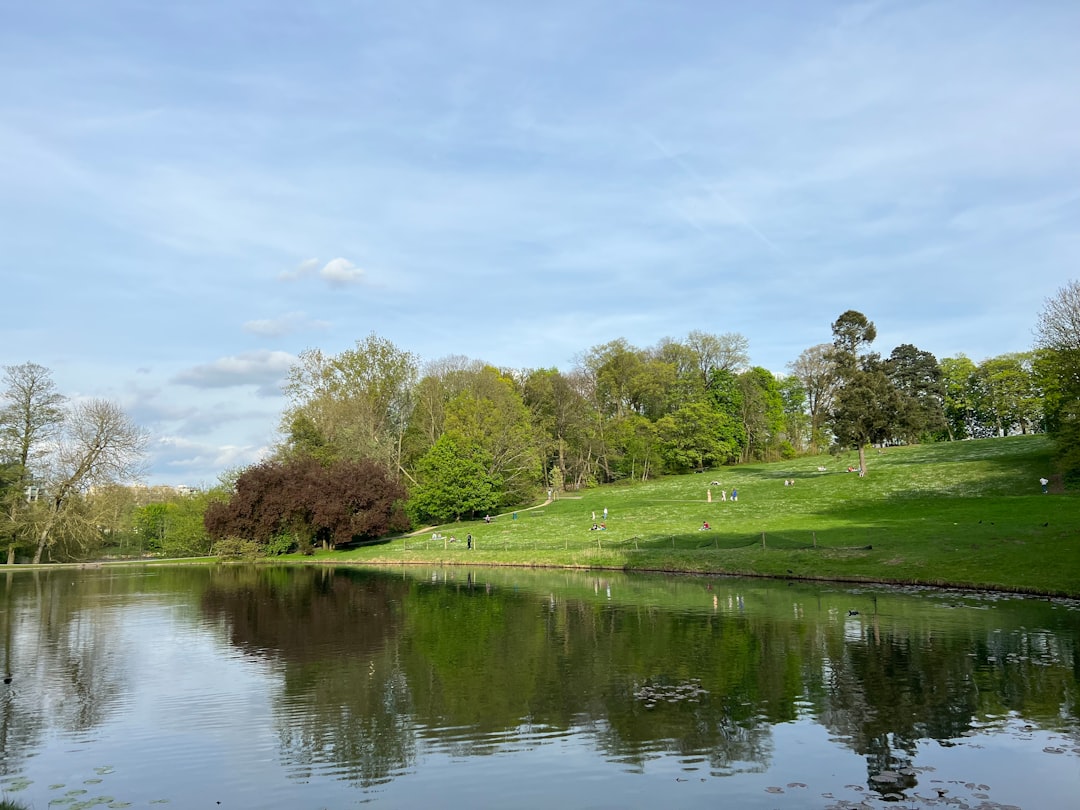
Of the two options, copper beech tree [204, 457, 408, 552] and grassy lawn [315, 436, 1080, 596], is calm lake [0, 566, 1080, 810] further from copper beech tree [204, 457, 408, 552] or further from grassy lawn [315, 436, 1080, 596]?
copper beech tree [204, 457, 408, 552]

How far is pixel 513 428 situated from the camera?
95875mm

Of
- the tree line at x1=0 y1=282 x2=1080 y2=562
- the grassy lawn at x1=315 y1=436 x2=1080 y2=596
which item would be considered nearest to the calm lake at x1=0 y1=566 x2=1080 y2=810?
the grassy lawn at x1=315 y1=436 x2=1080 y2=596

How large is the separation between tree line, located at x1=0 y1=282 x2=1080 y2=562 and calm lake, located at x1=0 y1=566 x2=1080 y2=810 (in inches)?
1478

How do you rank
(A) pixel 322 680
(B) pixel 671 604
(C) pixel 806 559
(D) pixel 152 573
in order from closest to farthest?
(A) pixel 322 680
(B) pixel 671 604
(C) pixel 806 559
(D) pixel 152 573

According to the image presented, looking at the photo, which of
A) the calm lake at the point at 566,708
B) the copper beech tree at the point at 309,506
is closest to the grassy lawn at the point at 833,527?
the copper beech tree at the point at 309,506

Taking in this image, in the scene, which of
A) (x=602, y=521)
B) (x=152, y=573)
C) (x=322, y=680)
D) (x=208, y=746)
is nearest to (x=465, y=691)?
(x=322, y=680)

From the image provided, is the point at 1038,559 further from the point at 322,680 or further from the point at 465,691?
the point at 322,680

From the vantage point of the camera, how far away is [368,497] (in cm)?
7756

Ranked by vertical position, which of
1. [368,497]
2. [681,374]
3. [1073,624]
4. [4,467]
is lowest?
[1073,624]

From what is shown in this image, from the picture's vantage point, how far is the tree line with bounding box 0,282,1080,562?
74875 mm

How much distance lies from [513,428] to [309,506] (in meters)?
28.3

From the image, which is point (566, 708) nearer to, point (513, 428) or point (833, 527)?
point (833, 527)

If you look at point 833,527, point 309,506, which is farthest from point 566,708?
point 309,506

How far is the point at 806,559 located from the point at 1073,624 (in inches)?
723
